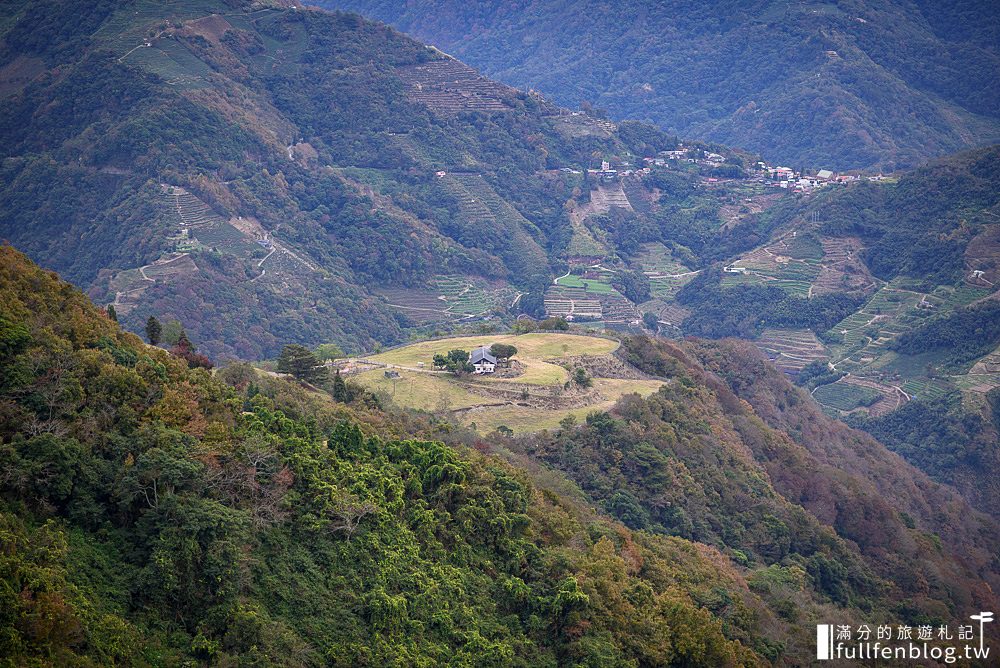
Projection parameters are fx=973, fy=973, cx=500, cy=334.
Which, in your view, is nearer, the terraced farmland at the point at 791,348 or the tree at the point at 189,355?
the tree at the point at 189,355

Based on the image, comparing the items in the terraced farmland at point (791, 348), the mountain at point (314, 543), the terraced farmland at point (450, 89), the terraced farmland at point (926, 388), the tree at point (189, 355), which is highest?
the terraced farmland at point (450, 89)

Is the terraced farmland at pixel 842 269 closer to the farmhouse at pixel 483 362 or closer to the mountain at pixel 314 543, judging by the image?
the farmhouse at pixel 483 362

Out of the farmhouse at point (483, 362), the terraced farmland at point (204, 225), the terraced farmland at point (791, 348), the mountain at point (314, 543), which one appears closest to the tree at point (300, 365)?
the mountain at point (314, 543)

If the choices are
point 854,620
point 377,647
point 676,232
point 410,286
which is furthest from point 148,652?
point 676,232

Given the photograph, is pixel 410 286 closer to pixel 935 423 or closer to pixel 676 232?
pixel 676 232

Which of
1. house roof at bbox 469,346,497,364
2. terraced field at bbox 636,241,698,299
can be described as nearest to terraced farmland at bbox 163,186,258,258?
terraced field at bbox 636,241,698,299

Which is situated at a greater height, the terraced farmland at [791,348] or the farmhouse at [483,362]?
the farmhouse at [483,362]

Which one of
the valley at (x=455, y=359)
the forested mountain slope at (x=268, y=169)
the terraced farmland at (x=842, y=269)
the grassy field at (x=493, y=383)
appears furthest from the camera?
the terraced farmland at (x=842, y=269)

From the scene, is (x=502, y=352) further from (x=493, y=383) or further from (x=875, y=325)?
(x=875, y=325)

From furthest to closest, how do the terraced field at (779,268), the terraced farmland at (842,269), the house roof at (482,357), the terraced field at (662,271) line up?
1. the terraced field at (662,271)
2. the terraced field at (779,268)
3. the terraced farmland at (842,269)
4. the house roof at (482,357)
